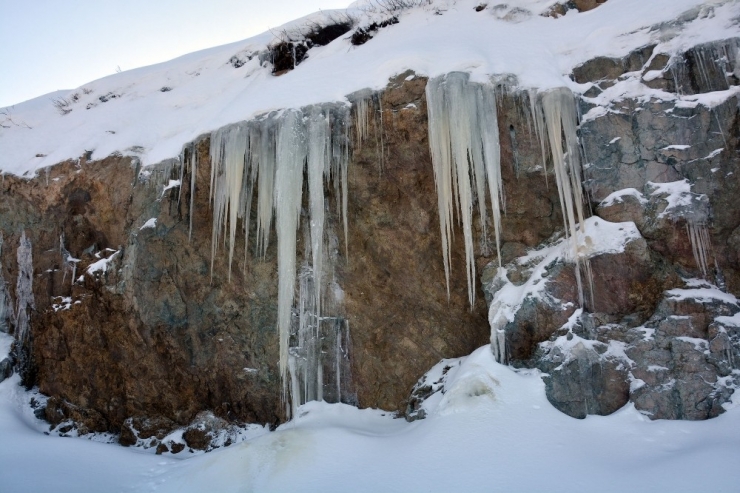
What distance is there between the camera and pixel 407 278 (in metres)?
7.61

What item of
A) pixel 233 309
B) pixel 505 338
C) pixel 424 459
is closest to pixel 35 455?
pixel 233 309

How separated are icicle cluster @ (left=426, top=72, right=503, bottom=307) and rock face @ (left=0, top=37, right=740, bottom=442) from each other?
0.27 m

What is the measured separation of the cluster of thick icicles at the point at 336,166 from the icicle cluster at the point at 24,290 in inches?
142

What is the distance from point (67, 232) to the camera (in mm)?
8867

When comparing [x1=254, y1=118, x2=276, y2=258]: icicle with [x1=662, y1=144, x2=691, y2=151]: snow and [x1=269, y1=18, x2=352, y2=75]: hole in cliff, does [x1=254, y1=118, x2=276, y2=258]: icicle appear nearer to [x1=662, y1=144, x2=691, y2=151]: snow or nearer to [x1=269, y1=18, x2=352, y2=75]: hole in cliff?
[x1=269, y1=18, x2=352, y2=75]: hole in cliff

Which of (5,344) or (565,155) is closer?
(565,155)

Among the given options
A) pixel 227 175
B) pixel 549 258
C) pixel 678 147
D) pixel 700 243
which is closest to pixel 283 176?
pixel 227 175

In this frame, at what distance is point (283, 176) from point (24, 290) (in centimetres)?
529

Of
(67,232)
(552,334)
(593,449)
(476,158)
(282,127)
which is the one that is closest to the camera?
(593,449)

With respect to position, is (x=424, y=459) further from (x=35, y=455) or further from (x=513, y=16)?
(x=513, y=16)

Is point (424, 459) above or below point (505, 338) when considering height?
below

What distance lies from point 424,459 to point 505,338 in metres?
1.75

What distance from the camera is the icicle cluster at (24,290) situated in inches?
361

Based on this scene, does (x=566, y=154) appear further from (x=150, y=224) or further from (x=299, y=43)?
(x=150, y=224)
